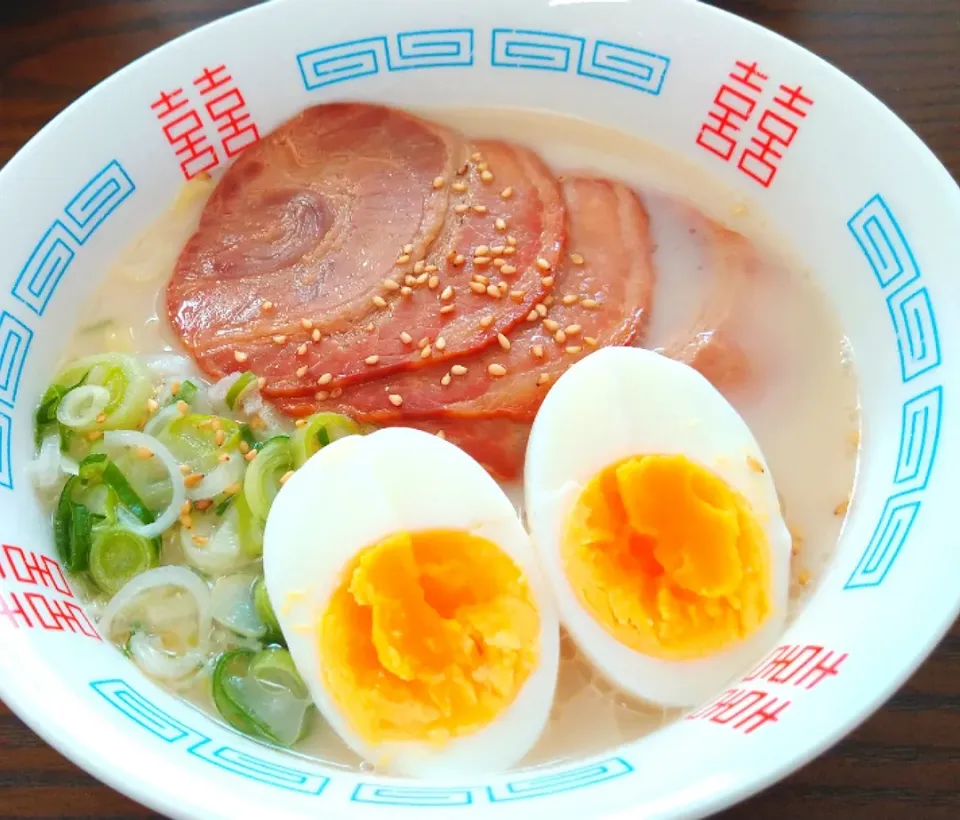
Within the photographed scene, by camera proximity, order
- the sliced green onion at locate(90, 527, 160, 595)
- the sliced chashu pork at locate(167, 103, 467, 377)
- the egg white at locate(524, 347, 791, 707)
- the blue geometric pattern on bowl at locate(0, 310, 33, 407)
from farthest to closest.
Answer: the sliced chashu pork at locate(167, 103, 467, 377) < the blue geometric pattern on bowl at locate(0, 310, 33, 407) < the sliced green onion at locate(90, 527, 160, 595) < the egg white at locate(524, 347, 791, 707)

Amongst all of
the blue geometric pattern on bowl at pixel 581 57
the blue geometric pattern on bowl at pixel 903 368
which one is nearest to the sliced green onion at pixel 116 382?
the blue geometric pattern on bowl at pixel 581 57

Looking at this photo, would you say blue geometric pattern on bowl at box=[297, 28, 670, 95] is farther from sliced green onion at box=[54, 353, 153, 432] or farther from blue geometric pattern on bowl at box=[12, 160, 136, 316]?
sliced green onion at box=[54, 353, 153, 432]

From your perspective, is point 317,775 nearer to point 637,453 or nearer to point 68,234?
point 637,453

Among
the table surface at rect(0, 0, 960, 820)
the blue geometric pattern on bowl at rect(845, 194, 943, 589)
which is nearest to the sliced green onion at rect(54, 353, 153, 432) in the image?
the table surface at rect(0, 0, 960, 820)

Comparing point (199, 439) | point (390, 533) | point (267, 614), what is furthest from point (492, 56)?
point (267, 614)

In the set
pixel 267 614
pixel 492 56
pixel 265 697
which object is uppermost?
pixel 492 56

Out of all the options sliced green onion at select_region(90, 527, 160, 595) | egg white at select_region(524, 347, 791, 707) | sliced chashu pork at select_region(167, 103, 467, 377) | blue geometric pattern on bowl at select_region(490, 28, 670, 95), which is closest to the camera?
egg white at select_region(524, 347, 791, 707)

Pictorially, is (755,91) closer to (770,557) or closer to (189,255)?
(770,557)
